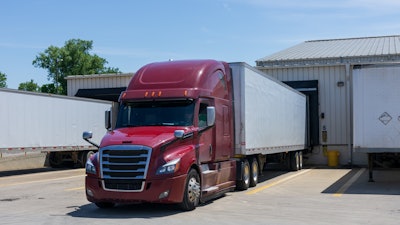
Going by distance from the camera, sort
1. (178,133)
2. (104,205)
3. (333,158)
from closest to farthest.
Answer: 1. (178,133)
2. (104,205)
3. (333,158)

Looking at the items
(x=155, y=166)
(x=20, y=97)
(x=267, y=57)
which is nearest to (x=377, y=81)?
(x=155, y=166)

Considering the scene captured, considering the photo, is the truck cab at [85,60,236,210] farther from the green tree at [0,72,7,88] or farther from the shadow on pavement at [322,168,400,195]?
the green tree at [0,72,7,88]

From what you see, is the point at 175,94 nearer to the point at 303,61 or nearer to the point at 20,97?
the point at 20,97

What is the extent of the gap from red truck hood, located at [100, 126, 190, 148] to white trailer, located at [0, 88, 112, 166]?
37.6ft

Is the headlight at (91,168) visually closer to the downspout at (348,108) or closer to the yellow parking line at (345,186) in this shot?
the yellow parking line at (345,186)

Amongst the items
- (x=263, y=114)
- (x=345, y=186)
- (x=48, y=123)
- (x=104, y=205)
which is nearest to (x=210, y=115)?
(x=104, y=205)

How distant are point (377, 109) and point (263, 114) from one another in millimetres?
3452

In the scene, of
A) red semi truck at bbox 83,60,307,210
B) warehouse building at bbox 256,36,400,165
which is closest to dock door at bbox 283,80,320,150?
warehouse building at bbox 256,36,400,165

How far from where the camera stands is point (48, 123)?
2350 centimetres

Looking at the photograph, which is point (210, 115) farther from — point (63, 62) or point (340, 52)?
point (63, 62)

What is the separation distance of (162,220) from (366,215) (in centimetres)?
412

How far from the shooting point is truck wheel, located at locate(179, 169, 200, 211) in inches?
418

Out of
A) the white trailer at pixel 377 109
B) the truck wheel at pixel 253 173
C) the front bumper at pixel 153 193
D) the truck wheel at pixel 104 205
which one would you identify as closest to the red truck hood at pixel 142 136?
the front bumper at pixel 153 193

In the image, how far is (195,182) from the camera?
11.0m
